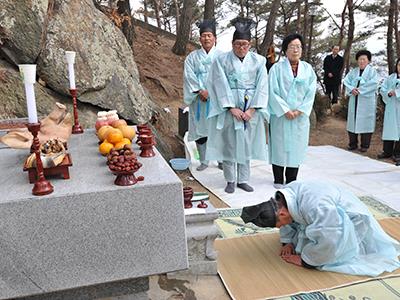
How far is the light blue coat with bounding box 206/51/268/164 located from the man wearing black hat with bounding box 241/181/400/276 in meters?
1.66

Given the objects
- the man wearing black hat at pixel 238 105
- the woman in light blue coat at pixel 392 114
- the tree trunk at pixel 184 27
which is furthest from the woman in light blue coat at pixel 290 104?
the tree trunk at pixel 184 27

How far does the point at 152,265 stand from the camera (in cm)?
176

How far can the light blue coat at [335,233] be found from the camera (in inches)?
91.4

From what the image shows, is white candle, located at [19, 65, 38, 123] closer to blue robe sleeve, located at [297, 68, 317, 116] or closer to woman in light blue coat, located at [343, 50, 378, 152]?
blue robe sleeve, located at [297, 68, 317, 116]

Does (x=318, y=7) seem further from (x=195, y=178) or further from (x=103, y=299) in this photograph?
(x=103, y=299)

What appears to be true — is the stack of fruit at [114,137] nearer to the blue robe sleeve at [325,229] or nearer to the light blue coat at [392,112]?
the blue robe sleeve at [325,229]

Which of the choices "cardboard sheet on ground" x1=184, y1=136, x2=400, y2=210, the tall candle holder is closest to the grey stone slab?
the tall candle holder

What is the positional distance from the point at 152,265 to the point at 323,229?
110 centimetres

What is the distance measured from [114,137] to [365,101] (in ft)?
17.2

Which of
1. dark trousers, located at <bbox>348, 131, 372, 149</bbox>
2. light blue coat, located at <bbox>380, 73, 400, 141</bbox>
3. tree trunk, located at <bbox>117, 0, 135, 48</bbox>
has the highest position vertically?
tree trunk, located at <bbox>117, 0, 135, 48</bbox>

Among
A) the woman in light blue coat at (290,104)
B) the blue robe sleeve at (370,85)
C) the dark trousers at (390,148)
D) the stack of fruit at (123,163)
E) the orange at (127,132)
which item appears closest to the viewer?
the stack of fruit at (123,163)

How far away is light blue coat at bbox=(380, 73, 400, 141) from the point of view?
18.7 ft

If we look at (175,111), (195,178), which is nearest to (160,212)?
(195,178)

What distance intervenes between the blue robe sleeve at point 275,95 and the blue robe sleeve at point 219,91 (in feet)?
1.59
